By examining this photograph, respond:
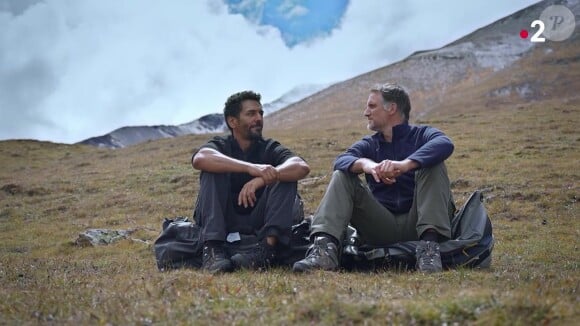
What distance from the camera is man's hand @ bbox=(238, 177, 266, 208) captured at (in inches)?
356

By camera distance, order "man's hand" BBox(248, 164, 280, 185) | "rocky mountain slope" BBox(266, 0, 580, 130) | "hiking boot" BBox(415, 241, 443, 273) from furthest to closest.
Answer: "rocky mountain slope" BBox(266, 0, 580, 130) → "man's hand" BBox(248, 164, 280, 185) → "hiking boot" BBox(415, 241, 443, 273)

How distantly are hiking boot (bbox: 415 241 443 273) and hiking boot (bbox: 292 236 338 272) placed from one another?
1.09 m

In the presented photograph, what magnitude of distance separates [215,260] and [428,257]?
283 cm

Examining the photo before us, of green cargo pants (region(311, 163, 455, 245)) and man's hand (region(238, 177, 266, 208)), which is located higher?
man's hand (region(238, 177, 266, 208))

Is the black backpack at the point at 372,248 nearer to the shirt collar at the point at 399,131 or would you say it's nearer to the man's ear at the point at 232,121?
the shirt collar at the point at 399,131

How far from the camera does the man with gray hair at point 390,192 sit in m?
8.45

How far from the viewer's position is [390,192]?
9430mm

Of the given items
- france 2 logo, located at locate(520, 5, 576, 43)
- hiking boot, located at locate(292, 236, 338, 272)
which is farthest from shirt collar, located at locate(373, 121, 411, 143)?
france 2 logo, located at locate(520, 5, 576, 43)

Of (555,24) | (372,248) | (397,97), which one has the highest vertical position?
(555,24)

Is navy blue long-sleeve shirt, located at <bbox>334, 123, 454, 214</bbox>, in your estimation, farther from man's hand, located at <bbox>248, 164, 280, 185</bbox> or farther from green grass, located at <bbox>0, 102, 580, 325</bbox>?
green grass, located at <bbox>0, 102, 580, 325</bbox>

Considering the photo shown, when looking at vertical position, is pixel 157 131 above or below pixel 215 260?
above

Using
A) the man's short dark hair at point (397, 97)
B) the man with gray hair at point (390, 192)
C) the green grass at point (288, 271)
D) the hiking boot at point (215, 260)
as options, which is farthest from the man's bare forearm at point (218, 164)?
the man's short dark hair at point (397, 97)

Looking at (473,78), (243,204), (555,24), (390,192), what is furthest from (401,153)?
(555,24)

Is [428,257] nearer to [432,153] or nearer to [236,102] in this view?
[432,153]
